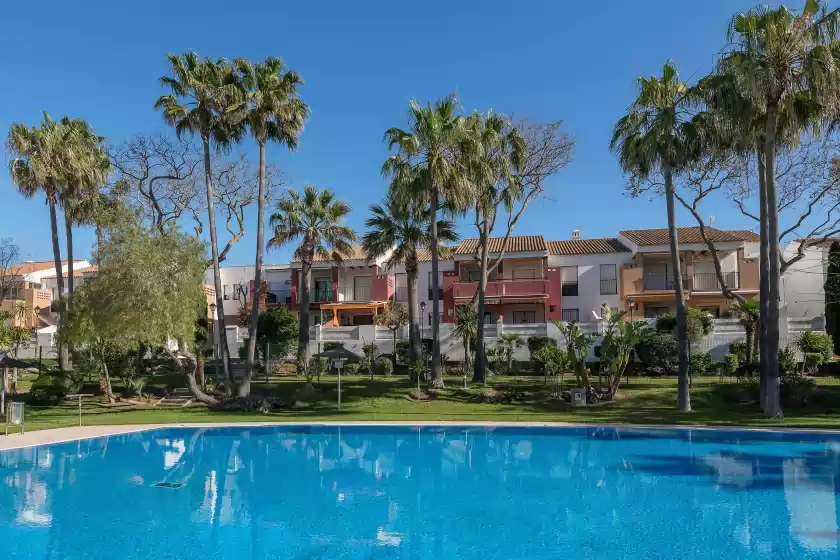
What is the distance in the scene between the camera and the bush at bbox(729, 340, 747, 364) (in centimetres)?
3189

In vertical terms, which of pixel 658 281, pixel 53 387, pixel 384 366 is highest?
pixel 658 281

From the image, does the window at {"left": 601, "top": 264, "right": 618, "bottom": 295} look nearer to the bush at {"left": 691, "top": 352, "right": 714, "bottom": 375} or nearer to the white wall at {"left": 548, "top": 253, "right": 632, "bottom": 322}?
the white wall at {"left": 548, "top": 253, "right": 632, "bottom": 322}

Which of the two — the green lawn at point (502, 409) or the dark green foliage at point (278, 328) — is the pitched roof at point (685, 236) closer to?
the green lawn at point (502, 409)

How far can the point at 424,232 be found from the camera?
33.2 metres

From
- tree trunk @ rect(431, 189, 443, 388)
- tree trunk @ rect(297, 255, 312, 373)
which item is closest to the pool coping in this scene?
tree trunk @ rect(431, 189, 443, 388)

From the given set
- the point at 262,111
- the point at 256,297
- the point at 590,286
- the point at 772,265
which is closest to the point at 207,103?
the point at 262,111

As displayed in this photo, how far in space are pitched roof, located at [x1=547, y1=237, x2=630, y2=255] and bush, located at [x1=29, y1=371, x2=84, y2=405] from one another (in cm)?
2983

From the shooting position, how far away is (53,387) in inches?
1168

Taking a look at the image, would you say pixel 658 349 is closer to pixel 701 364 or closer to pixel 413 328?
pixel 701 364

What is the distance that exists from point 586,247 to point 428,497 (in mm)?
36818

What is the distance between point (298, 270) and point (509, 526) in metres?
40.0

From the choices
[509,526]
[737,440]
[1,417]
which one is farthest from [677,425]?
[1,417]

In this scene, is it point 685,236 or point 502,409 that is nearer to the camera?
point 502,409

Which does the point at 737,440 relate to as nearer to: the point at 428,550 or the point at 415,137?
the point at 428,550
